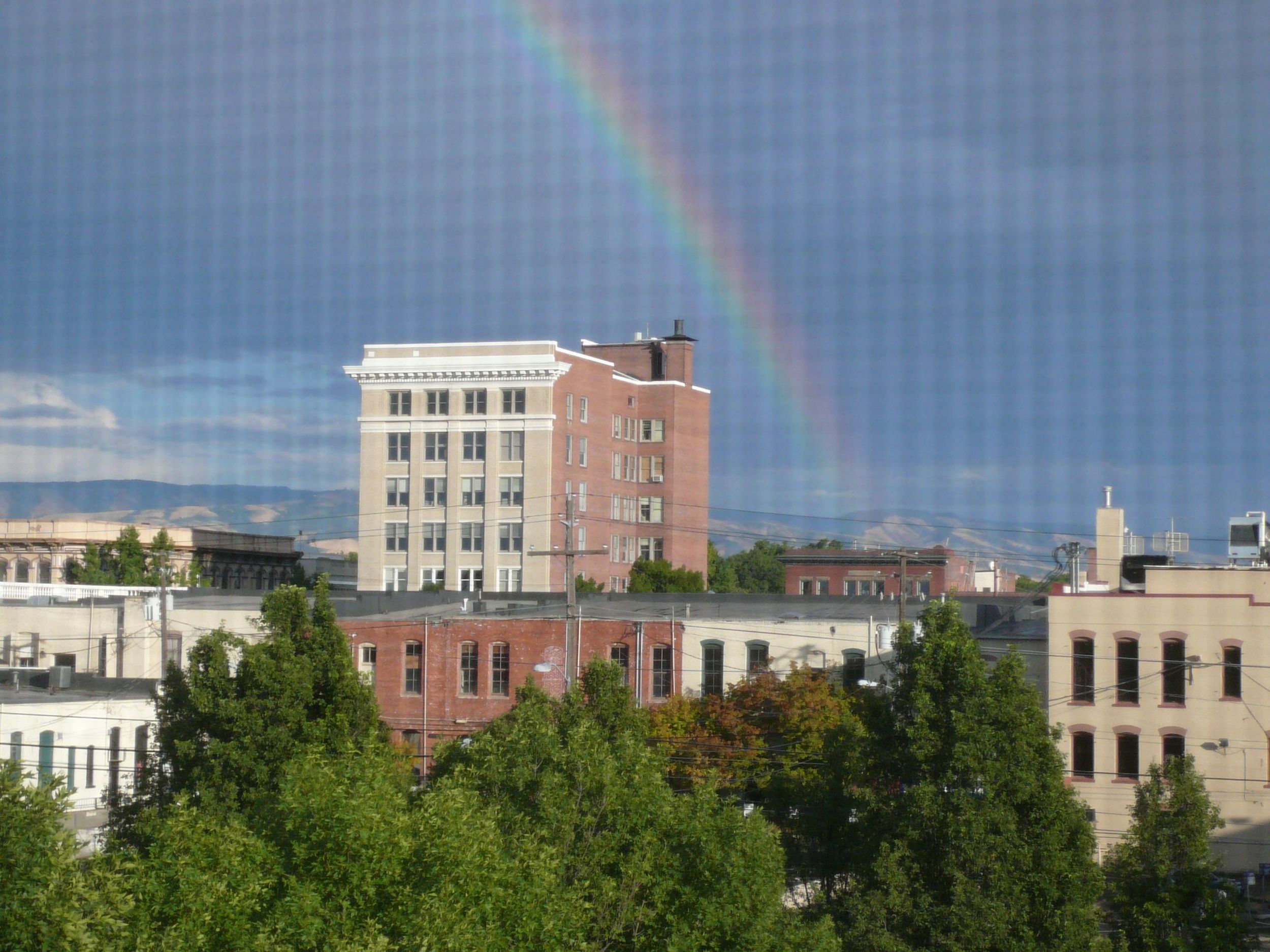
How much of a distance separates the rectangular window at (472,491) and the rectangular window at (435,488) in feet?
4.95

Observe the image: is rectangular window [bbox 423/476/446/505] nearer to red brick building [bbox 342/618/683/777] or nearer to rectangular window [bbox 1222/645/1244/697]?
red brick building [bbox 342/618/683/777]

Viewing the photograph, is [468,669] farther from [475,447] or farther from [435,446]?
[435,446]

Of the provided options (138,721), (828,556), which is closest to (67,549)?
(828,556)

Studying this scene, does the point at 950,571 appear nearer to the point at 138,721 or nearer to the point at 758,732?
the point at 758,732

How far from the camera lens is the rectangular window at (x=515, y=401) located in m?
120

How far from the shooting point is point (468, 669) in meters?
63.8

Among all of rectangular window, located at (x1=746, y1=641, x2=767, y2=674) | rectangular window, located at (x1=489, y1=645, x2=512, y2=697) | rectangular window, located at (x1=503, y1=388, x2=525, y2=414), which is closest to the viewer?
rectangular window, located at (x1=746, y1=641, x2=767, y2=674)

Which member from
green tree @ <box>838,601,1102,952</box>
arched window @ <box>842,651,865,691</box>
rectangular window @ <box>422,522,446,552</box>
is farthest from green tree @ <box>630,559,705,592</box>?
green tree @ <box>838,601,1102,952</box>

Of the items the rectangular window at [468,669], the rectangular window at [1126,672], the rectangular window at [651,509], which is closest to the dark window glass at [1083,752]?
the rectangular window at [1126,672]

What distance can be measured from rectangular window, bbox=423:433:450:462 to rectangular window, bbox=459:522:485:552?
5.82 metres

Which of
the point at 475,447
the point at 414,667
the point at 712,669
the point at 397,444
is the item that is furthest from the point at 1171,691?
the point at 397,444

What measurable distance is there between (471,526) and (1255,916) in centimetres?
8128

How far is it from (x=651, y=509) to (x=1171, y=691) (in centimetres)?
8493

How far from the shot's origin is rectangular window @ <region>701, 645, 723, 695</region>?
203 feet
